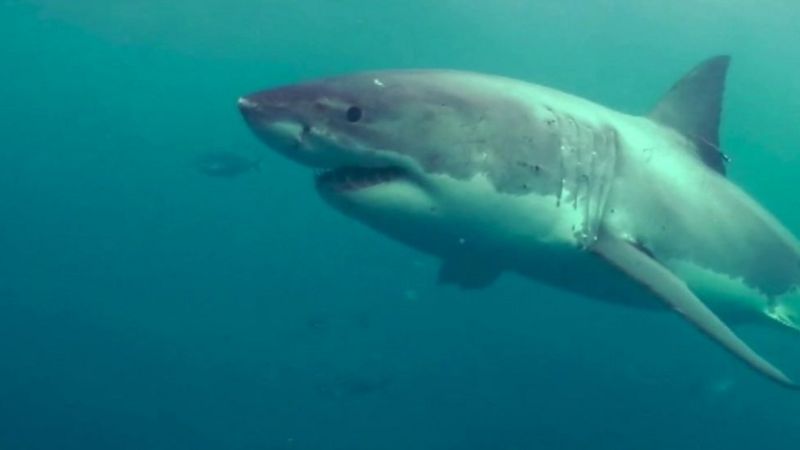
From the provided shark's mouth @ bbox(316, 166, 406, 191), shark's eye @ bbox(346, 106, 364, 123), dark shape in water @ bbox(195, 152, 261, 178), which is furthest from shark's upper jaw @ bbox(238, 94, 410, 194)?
dark shape in water @ bbox(195, 152, 261, 178)

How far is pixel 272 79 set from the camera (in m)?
45.1

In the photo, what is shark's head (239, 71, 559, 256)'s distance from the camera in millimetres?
3957

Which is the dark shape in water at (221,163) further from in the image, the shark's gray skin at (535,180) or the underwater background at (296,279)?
the shark's gray skin at (535,180)

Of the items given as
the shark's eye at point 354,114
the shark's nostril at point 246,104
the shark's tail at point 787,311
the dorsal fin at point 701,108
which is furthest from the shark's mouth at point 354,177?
the shark's tail at point 787,311

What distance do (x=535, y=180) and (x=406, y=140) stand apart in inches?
30.4

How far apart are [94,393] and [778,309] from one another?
12446 mm

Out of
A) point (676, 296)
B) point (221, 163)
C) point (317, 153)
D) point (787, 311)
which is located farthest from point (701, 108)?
point (221, 163)

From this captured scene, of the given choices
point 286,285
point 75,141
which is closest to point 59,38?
point 75,141

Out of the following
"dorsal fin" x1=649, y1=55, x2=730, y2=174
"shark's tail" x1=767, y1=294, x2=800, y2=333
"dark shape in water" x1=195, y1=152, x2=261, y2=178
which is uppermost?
"dark shape in water" x1=195, y1=152, x2=261, y2=178

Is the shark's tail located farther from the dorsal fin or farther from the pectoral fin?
the pectoral fin

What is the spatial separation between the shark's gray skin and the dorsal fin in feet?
0.04

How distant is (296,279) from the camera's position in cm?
2112

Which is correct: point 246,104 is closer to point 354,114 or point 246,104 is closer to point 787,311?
point 354,114

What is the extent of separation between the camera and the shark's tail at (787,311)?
269 inches
